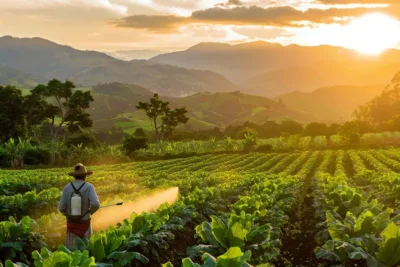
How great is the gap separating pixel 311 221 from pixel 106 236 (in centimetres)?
989

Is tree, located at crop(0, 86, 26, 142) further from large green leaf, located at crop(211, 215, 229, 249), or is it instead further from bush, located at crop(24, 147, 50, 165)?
large green leaf, located at crop(211, 215, 229, 249)

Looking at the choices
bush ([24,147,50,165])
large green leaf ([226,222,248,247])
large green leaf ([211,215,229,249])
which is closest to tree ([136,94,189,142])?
bush ([24,147,50,165])

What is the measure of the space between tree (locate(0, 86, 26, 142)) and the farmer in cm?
5642

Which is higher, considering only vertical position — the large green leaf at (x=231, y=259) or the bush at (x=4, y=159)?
the large green leaf at (x=231, y=259)

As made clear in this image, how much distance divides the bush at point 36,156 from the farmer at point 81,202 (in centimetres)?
4908

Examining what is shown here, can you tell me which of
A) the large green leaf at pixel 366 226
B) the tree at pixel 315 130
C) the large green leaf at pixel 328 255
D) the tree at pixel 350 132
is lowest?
the tree at pixel 315 130

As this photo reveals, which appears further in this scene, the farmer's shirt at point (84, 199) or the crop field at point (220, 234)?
the farmer's shirt at point (84, 199)

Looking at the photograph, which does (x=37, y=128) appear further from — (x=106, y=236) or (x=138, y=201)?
A: (x=106, y=236)

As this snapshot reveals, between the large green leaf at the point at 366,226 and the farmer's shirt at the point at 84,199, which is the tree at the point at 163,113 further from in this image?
the large green leaf at the point at 366,226

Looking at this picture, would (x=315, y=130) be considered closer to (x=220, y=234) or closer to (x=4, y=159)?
(x=4, y=159)

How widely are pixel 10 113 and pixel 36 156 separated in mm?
9728

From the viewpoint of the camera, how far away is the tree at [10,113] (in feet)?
201

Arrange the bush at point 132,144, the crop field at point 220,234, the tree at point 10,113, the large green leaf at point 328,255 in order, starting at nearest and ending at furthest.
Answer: the crop field at point 220,234 → the large green leaf at point 328,255 → the tree at point 10,113 → the bush at point 132,144

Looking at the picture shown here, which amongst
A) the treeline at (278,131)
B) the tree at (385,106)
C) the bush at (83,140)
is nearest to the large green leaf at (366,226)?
the bush at (83,140)
